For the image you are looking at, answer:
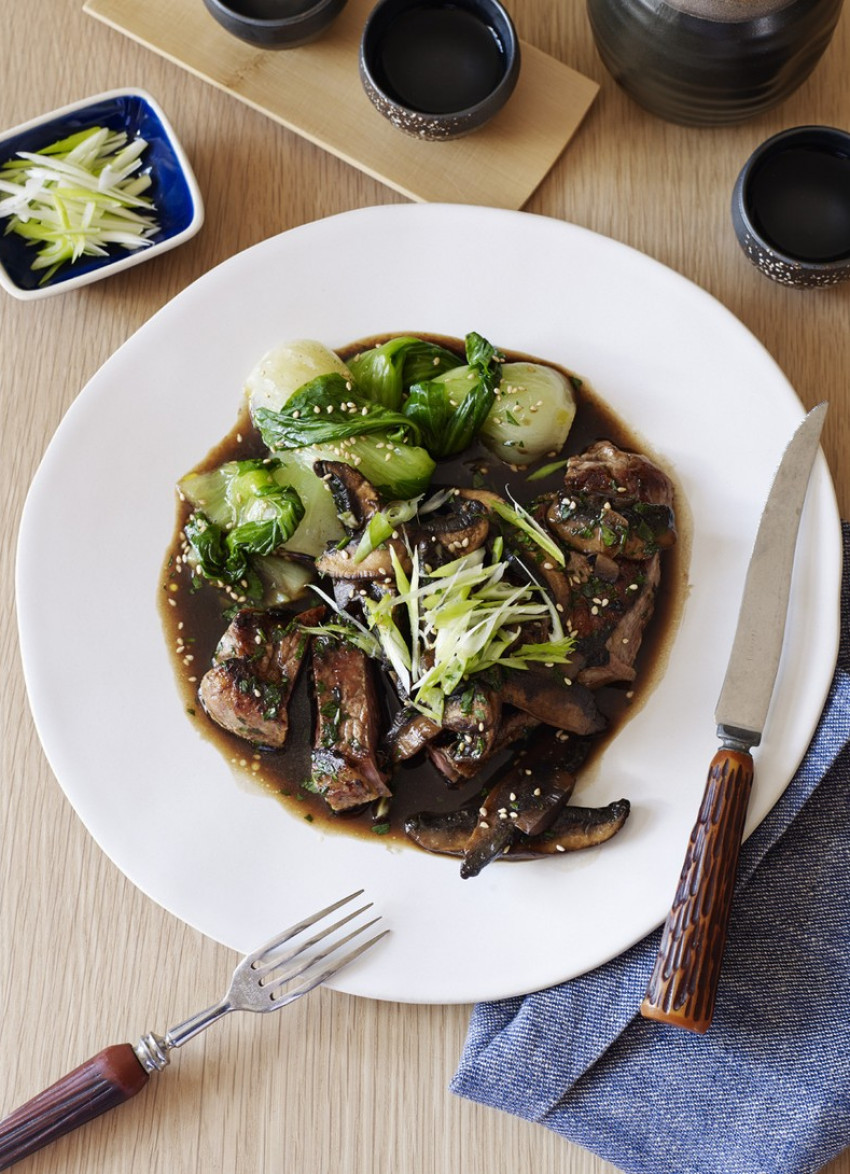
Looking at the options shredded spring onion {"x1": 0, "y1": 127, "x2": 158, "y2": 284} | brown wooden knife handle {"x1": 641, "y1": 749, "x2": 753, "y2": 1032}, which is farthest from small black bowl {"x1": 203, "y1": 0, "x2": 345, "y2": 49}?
brown wooden knife handle {"x1": 641, "y1": 749, "x2": 753, "y2": 1032}

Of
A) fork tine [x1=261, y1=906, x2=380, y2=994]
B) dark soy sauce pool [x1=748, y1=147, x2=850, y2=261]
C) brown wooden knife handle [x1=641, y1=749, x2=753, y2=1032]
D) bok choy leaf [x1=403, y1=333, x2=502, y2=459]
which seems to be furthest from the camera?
dark soy sauce pool [x1=748, y1=147, x2=850, y2=261]

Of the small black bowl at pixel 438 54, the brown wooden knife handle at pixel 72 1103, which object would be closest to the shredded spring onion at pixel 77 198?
the small black bowl at pixel 438 54

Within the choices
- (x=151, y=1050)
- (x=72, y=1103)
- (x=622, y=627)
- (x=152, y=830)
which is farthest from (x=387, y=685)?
(x=72, y=1103)

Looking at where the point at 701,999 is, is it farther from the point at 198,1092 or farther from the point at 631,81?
the point at 631,81

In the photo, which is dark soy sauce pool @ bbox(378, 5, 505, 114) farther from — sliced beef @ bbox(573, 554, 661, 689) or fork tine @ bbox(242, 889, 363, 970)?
fork tine @ bbox(242, 889, 363, 970)

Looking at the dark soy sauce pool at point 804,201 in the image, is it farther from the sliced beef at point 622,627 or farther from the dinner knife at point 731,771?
the sliced beef at point 622,627

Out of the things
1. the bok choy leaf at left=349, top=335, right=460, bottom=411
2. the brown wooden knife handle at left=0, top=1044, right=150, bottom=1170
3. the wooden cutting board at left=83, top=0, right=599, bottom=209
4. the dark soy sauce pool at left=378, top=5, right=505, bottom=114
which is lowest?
the brown wooden knife handle at left=0, top=1044, right=150, bottom=1170

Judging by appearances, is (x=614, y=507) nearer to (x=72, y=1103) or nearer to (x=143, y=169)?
(x=143, y=169)

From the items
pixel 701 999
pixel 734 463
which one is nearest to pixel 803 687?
pixel 734 463
